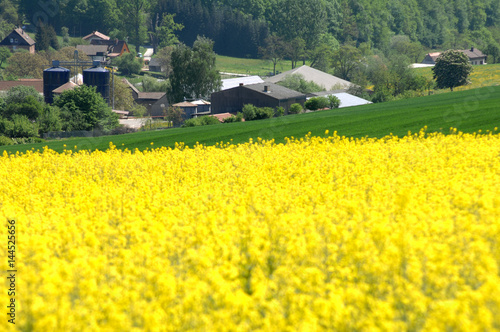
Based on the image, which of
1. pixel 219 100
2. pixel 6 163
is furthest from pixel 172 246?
pixel 219 100

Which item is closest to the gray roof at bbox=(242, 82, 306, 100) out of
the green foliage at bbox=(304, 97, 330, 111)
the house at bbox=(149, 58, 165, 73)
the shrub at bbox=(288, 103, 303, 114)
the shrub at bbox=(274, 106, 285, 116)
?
the shrub at bbox=(274, 106, 285, 116)

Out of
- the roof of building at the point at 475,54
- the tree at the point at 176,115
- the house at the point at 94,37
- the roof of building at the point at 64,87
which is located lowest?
the tree at the point at 176,115

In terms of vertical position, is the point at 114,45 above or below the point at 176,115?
above

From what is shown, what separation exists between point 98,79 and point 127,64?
201 ft

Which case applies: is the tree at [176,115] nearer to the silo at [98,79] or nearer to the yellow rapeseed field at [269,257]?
the silo at [98,79]

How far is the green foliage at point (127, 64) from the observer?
151875mm

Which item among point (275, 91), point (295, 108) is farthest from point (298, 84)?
point (295, 108)

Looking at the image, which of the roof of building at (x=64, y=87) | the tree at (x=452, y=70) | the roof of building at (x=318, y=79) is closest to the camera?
the tree at (x=452, y=70)

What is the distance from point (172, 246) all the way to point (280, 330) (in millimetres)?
2454

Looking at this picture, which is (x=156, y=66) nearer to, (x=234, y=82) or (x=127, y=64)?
(x=127, y=64)

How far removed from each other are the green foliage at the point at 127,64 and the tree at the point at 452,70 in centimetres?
9110

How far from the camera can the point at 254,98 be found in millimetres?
75375

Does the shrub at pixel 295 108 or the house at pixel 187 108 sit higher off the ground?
the shrub at pixel 295 108

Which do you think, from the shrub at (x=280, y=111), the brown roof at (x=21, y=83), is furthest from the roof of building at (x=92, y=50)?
the shrub at (x=280, y=111)
